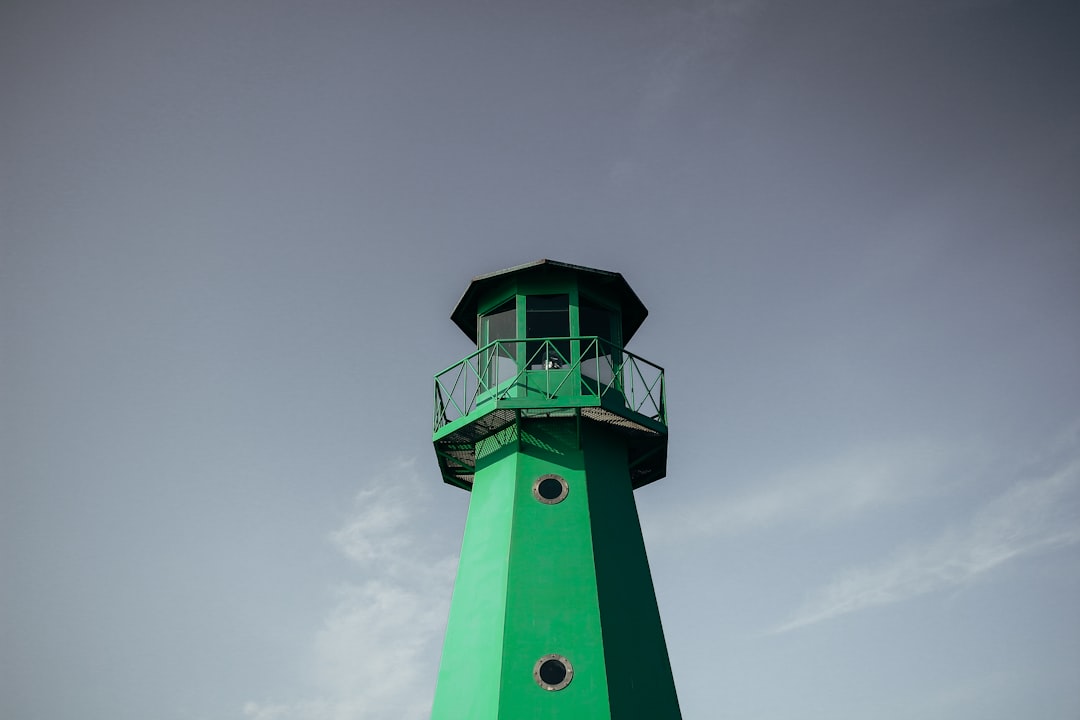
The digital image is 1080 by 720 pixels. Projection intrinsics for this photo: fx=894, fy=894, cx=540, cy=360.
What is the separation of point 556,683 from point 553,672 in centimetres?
22

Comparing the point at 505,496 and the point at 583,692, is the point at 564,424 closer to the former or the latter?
the point at 505,496

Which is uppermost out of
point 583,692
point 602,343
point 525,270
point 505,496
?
point 525,270

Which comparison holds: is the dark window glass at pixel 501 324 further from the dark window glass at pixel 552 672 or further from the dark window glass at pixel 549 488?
the dark window glass at pixel 552 672

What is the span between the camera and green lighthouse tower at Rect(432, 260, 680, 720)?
686 inches

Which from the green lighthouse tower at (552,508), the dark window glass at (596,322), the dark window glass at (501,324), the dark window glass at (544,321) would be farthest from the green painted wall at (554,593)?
the dark window glass at (596,322)

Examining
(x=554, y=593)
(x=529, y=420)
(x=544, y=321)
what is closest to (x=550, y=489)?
(x=529, y=420)

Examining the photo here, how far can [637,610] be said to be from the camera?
748 inches

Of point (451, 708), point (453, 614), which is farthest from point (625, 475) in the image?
point (451, 708)

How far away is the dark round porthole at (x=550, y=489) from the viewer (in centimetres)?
1959

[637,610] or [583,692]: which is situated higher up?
[637,610]

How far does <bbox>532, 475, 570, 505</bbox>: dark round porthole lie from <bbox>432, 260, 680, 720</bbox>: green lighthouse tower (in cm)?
3

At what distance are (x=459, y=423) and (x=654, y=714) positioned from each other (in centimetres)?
763

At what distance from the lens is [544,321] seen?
73.3ft

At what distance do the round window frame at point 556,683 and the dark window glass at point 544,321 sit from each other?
7.19 metres
